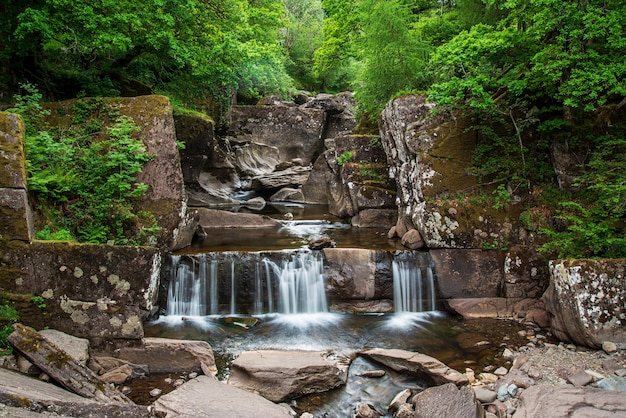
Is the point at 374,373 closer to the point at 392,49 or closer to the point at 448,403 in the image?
the point at 448,403

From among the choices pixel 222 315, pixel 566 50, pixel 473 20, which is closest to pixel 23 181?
pixel 222 315

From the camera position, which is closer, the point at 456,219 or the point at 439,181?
the point at 456,219

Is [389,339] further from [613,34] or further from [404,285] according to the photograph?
[613,34]

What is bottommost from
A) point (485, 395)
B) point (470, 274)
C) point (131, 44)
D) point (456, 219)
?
point (485, 395)

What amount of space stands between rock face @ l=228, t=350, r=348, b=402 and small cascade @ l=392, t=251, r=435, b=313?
3.06 meters

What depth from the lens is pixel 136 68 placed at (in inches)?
467

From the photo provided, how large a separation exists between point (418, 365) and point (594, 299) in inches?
117

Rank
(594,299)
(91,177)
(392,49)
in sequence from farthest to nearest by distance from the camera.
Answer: (392,49) → (91,177) → (594,299)

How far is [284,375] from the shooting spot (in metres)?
5.28

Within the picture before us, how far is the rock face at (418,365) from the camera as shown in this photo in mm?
5382

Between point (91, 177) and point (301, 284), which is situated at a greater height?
point (91, 177)

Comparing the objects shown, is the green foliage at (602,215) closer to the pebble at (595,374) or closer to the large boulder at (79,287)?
the pebble at (595,374)

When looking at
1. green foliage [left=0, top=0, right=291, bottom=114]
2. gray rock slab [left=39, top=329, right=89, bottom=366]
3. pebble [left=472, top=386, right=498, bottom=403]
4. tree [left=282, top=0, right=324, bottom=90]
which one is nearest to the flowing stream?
pebble [left=472, top=386, right=498, bottom=403]

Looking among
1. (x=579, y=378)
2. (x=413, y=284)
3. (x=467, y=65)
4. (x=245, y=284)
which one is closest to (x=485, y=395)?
(x=579, y=378)
